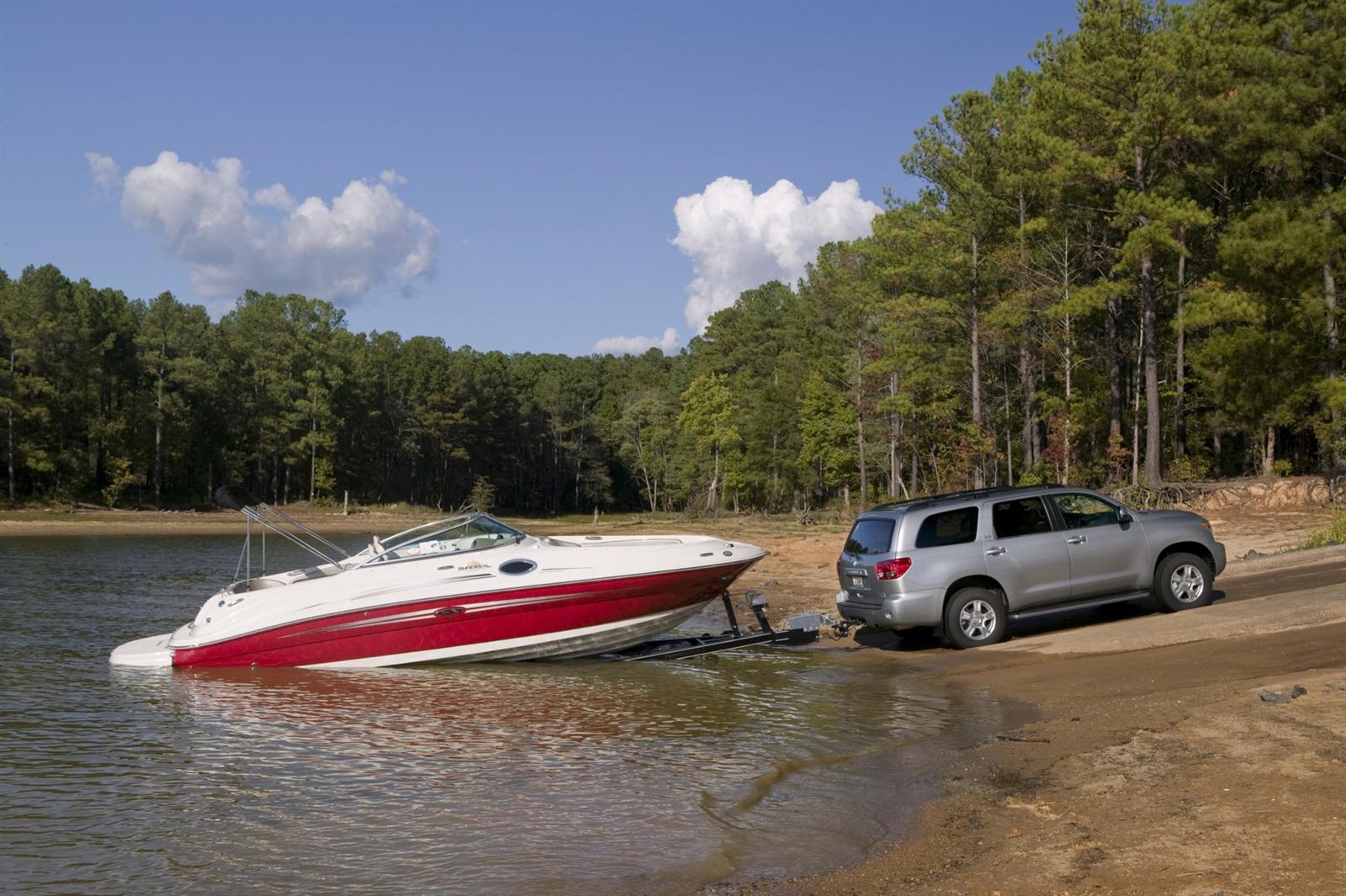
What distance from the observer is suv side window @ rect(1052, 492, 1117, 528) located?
44.3 feet

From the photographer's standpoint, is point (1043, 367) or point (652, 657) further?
point (1043, 367)

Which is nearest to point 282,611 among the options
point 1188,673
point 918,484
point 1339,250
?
point 1188,673

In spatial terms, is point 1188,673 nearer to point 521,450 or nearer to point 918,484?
point 918,484

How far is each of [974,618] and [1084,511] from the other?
1.99 metres

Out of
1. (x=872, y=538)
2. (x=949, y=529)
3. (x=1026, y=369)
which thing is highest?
(x=1026, y=369)

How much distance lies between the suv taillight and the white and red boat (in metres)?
2.62

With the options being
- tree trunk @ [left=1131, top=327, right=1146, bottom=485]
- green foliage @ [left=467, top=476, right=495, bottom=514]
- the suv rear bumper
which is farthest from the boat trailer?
green foliage @ [left=467, top=476, right=495, bottom=514]

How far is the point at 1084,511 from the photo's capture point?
45.0 ft

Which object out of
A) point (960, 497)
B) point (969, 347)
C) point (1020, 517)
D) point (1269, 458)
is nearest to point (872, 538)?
point (960, 497)

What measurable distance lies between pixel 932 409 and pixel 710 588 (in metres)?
34.1

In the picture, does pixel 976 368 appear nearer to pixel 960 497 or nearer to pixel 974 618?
pixel 960 497

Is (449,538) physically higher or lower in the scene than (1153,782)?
higher

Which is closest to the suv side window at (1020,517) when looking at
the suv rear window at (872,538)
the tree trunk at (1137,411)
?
the suv rear window at (872,538)

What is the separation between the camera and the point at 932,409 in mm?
47438
